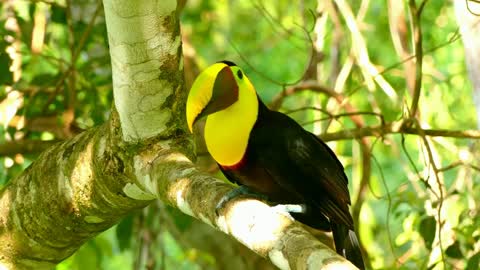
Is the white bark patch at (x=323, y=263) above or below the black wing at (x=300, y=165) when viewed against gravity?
above

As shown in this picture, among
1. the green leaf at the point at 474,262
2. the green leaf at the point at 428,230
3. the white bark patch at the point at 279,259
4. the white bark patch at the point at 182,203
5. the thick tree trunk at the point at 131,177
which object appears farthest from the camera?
the green leaf at the point at 428,230

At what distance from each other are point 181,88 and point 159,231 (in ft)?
4.40

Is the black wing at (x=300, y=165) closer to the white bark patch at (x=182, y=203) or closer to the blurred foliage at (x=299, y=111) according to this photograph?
the blurred foliage at (x=299, y=111)

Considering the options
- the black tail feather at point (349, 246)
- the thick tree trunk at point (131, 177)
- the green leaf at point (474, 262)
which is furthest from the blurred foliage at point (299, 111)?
the thick tree trunk at point (131, 177)

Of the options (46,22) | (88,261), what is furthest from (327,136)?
(46,22)

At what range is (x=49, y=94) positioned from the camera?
126 inches

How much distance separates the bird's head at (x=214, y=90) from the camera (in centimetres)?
209

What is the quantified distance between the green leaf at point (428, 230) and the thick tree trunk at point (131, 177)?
0.84 meters

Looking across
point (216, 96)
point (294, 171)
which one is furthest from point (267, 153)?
point (216, 96)

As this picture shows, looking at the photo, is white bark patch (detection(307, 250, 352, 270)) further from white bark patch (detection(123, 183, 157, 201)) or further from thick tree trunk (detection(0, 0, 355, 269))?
white bark patch (detection(123, 183, 157, 201))

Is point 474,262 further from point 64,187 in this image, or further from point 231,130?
point 64,187

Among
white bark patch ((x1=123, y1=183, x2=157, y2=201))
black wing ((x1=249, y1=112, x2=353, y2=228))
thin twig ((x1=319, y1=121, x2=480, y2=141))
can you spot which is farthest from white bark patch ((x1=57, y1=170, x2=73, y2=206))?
thin twig ((x1=319, y1=121, x2=480, y2=141))

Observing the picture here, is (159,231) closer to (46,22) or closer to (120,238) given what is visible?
(120,238)

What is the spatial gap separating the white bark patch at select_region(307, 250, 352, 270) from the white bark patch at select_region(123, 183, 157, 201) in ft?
2.86
